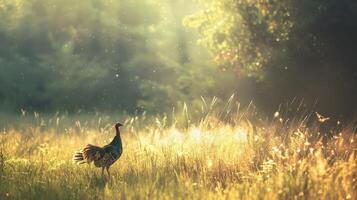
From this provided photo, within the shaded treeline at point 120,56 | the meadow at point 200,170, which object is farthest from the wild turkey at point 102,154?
the shaded treeline at point 120,56

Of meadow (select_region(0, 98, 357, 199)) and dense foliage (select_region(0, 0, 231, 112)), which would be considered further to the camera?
dense foliage (select_region(0, 0, 231, 112))

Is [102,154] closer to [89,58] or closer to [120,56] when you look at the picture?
[120,56]

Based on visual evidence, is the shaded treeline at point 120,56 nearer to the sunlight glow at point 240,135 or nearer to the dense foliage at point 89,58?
the dense foliage at point 89,58

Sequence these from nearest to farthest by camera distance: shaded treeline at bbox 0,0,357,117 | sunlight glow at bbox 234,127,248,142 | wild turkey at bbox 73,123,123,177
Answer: wild turkey at bbox 73,123,123,177 < sunlight glow at bbox 234,127,248,142 < shaded treeline at bbox 0,0,357,117

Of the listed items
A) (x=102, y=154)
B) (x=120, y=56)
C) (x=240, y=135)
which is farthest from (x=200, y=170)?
(x=120, y=56)

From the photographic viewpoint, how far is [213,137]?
9.72 m

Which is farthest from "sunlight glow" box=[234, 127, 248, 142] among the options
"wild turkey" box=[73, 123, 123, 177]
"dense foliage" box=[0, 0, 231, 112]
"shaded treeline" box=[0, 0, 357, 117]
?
"dense foliage" box=[0, 0, 231, 112]

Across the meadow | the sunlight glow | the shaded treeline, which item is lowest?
the meadow

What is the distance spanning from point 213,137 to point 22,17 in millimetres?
22681

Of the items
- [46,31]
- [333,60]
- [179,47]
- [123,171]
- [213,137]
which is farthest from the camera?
[179,47]

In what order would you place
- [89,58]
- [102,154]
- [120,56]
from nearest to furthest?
[102,154] → [120,56] → [89,58]

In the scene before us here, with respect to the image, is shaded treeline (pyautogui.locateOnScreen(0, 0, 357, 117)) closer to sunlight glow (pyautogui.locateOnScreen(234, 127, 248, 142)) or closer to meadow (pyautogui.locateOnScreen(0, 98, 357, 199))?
sunlight glow (pyautogui.locateOnScreen(234, 127, 248, 142))

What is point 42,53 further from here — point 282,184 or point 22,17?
point 282,184

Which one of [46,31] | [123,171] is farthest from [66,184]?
[46,31]
